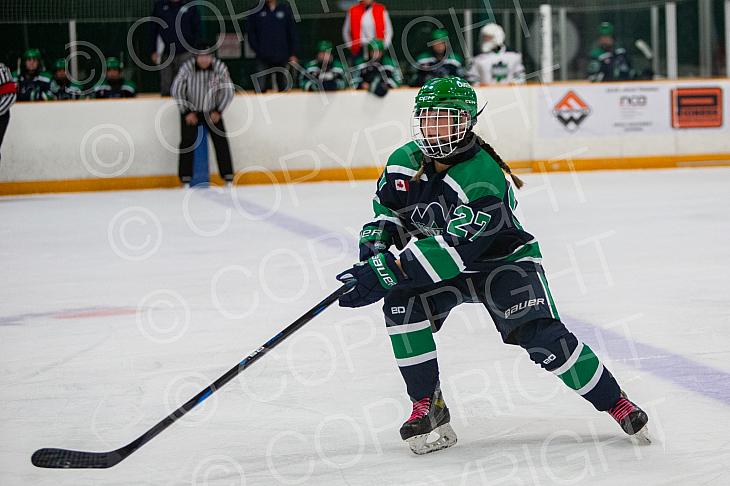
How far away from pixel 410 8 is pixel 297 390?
894cm

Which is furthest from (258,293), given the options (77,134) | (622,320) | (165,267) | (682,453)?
(77,134)

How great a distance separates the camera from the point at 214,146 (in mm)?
10078

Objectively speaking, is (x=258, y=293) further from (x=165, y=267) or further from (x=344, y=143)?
(x=344, y=143)

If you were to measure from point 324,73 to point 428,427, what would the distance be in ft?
26.8

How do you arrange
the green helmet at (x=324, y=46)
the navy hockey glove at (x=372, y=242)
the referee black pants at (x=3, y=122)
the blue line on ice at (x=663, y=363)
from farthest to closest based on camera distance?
the green helmet at (x=324, y=46)
the referee black pants at (x=3, y=122)
the blue line on ice at (x=663, y=363)
the navy hockey glove at (x=372, y=242)

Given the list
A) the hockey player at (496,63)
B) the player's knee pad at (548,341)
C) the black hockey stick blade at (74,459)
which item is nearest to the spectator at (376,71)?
the hockey player at (496,63)

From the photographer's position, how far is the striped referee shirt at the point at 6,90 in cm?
942

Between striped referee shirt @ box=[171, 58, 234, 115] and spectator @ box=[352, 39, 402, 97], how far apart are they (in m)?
1.23

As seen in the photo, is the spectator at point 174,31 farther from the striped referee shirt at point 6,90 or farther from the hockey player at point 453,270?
the hockey player at point 453,270

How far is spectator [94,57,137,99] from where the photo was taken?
10.5 metres

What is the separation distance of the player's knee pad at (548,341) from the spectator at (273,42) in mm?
8164

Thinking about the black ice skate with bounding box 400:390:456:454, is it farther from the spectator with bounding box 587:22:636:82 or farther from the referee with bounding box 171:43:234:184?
the spectator with bounding box 587:22:636:82

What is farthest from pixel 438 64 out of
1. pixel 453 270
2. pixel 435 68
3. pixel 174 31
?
pixel 453 270

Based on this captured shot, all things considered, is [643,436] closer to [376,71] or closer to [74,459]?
[74,459]
